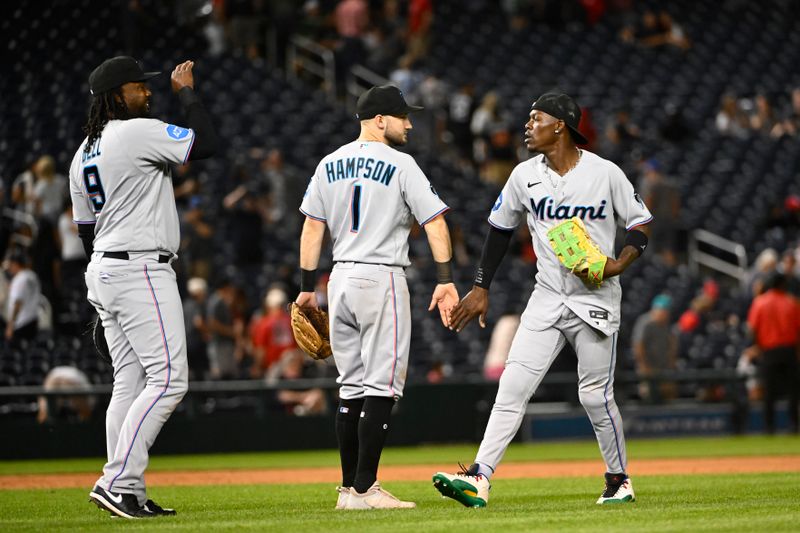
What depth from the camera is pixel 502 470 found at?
1141 centimetres

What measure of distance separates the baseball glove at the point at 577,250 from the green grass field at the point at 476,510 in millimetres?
1199

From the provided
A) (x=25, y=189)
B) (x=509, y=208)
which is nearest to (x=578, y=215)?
(x=509, y=208)

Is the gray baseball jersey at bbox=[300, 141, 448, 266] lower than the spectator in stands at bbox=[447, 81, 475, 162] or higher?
lower

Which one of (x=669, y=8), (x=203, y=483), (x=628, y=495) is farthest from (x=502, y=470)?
(x=669, y=8)

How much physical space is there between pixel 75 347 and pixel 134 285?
8.03m

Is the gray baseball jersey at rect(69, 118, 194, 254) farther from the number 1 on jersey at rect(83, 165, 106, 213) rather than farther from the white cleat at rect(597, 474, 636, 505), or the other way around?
the white cleat at rect(597, 474, 636, 505)

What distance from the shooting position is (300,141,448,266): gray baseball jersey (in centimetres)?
702

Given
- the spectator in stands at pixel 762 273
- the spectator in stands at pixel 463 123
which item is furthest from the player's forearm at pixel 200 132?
the spectator in stands at pixel 463 123

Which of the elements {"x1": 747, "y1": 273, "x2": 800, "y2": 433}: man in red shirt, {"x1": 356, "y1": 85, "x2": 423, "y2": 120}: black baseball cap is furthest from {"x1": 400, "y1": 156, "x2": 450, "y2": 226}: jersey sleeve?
{"x1": 747, "y1": 273, "x2": 800, "y2": 433}: man in red shirt

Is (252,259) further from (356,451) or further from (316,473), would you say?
(356,451)

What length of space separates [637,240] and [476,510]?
1654 millimetres

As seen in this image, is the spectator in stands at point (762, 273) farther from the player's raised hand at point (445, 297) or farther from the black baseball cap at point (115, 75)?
the black baseball cap at point (115, 75)

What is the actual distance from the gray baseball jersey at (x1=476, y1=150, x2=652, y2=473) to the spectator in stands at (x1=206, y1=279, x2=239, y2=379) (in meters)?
8.42

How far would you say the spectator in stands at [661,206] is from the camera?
19.7m
